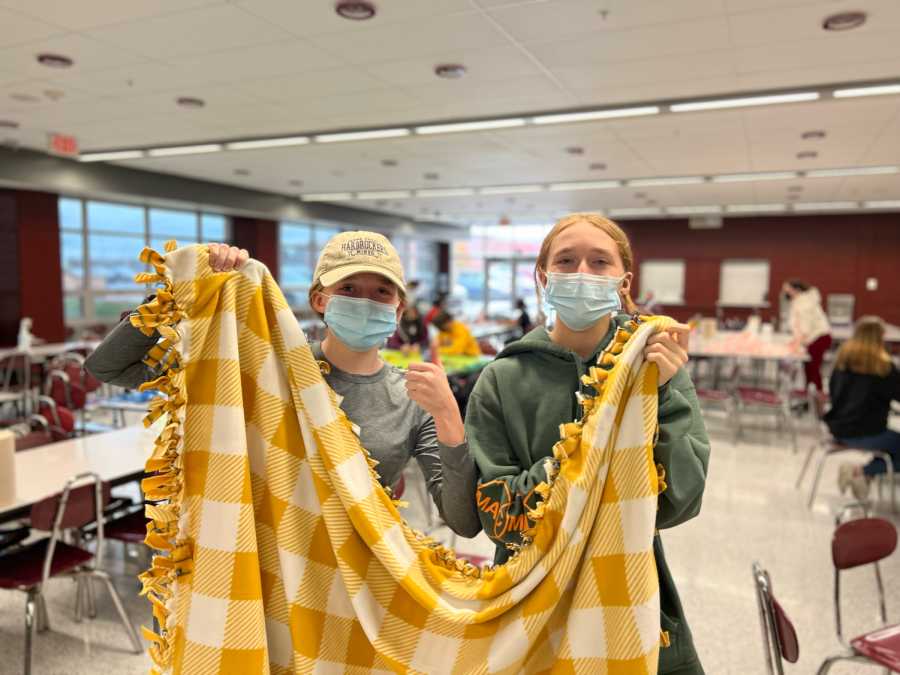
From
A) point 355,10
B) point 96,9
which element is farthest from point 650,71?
point 96,9

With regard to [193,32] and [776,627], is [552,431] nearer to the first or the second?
[776,627]

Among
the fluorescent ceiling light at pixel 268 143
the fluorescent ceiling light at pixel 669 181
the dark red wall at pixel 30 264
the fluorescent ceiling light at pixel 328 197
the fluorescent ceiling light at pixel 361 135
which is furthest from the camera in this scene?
the fluorescent ceiling light at pixel 328 197

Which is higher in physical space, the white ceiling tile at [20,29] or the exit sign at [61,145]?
the white ceiling tile at [20,29]

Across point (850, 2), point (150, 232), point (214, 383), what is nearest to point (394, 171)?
point (150, 232)

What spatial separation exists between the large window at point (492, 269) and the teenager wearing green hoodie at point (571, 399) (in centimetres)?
1702

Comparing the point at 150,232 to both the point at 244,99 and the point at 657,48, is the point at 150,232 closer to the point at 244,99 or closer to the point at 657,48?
the point at 244,99

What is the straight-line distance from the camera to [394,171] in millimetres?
9023

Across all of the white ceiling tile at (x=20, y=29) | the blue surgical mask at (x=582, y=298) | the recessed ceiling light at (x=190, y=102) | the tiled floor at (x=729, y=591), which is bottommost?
the tiled floor at (x=729, y=591)

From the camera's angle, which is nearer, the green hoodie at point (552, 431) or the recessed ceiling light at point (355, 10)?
the green hoodie at point (552, 431)

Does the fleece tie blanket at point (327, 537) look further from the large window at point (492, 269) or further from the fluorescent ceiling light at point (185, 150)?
the large window at point (492, 269)

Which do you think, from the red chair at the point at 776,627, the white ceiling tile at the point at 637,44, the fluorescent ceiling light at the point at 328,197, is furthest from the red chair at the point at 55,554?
the fluorescent ceiling light at the point at 328,197

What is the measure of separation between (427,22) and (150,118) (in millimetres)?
3812

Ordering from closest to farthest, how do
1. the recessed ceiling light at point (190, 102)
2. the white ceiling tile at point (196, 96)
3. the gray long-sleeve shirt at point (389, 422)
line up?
the gray long-sleeve shirt at point (389, 422), the white ceiling tile at point (196, 96), the recessed ceiling light at point (190, 102)

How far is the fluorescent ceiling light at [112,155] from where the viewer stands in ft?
25.5
